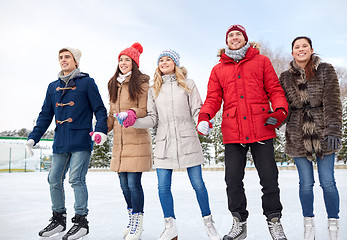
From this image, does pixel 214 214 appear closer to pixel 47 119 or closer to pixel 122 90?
pixel 122 90

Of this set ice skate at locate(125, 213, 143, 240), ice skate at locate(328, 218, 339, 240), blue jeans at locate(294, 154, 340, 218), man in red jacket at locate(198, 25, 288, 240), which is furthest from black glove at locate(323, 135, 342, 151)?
ice skate at locate(125, 213, 143, 240)

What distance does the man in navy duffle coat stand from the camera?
2.93 m

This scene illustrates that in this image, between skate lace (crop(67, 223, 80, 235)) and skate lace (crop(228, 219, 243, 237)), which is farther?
skate lace (crop(67, 223, 80, 235))

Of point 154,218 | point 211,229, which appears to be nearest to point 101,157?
point 154,218

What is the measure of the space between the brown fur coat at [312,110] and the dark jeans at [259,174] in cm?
34

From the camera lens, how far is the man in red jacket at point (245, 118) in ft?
8.20

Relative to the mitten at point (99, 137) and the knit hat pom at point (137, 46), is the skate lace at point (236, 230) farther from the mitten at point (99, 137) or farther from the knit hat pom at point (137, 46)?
the knit hat pom at point (137, 46)

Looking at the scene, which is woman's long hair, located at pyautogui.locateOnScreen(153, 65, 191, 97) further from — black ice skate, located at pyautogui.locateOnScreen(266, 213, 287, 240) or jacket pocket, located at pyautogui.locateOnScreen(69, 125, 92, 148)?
black ice skate, located at pyautogui.locateOnScreen(266, 213, 287, 240)

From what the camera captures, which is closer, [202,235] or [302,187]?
[302,187]

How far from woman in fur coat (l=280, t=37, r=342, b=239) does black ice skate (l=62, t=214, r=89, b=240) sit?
6.61 feet

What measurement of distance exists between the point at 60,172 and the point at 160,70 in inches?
56.8

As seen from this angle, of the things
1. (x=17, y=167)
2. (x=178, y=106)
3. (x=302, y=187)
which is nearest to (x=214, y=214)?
(x=302, y=187)

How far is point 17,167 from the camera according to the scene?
68.2 ft

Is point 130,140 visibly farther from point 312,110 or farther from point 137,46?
point 312,110
